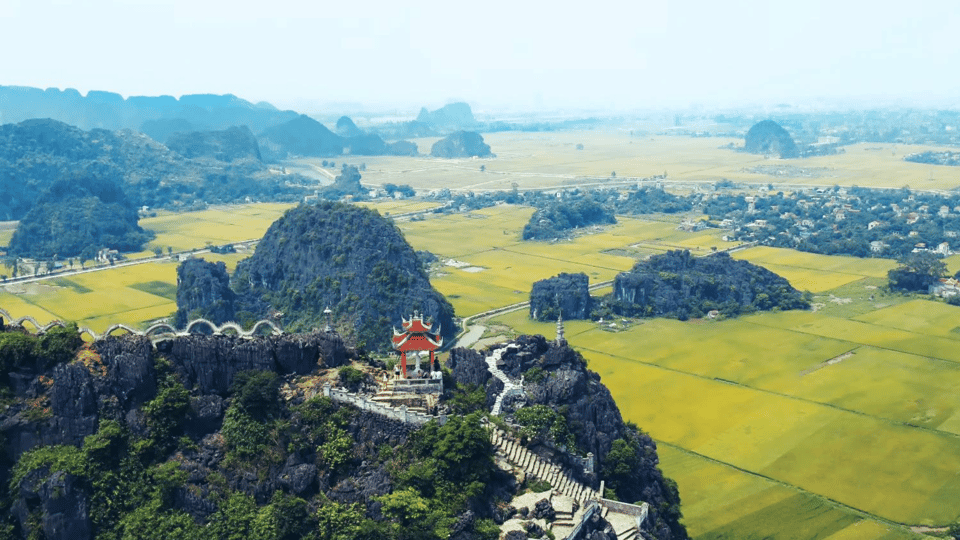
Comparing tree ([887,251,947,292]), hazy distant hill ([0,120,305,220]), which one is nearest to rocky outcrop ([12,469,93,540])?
tree ([887,251,947,292])

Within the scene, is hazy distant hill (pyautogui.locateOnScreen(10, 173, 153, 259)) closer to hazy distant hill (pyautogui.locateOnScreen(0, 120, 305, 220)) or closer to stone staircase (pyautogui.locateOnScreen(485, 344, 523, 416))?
hazy distant hill (pyautogui.locateOnScreen(0, 120, 305, 220))

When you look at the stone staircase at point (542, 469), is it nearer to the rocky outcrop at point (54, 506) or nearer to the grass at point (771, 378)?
the grass at point (771, 378)

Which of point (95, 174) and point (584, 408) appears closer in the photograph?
point (584, 408)

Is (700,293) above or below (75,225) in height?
below

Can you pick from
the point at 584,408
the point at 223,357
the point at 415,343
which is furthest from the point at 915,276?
the point at 223,357

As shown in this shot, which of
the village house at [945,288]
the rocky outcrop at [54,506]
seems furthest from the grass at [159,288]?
the village house at [945,288]

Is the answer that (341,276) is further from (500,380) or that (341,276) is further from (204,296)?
(500,380)

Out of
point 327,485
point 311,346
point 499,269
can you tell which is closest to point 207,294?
point 499,269
